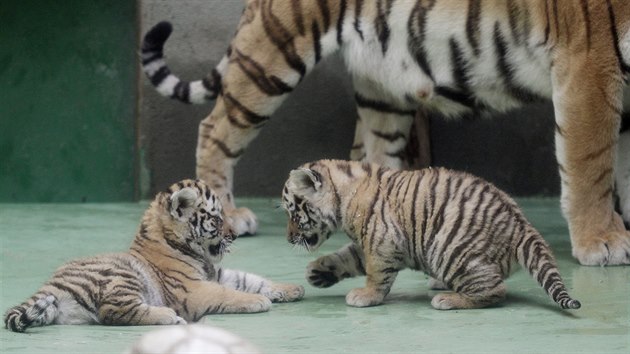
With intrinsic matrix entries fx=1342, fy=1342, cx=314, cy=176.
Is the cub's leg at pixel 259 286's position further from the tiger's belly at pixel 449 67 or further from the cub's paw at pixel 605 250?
the tiger's belly at pixel 449 67

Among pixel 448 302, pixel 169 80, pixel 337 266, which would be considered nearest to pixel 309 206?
pixel 337 266

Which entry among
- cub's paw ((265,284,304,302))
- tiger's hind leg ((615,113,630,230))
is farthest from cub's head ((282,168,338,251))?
tiger's hind leg ((615,113,630,230))

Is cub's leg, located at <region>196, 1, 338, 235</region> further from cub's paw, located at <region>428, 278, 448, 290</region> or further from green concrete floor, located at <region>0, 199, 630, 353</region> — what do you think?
cub's paw, located at <region>428, 278, 448, 290</region>

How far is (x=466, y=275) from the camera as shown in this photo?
450cm

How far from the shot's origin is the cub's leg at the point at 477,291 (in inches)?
177

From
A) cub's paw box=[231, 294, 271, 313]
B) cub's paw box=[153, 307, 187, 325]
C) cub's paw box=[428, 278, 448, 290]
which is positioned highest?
cub's paw box=[153, 307, 187, 325]

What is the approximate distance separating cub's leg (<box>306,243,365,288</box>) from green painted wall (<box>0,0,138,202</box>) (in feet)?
9.77

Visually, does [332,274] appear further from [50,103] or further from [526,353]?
[50,103]

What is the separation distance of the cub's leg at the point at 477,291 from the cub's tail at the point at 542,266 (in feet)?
0.36

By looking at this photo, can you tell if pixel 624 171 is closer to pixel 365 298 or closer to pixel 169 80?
pixel 365 298

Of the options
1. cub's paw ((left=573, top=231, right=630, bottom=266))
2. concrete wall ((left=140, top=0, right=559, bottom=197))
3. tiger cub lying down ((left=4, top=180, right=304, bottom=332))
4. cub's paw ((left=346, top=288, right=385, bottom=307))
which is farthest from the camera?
concrete wall ((left=140, top=0, right=559, bottom=197))

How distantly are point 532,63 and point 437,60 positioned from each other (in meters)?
0.52

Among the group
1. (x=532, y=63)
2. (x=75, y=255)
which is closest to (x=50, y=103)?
(x=75, y=255)

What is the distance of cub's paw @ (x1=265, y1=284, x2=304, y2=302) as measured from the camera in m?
4.70
